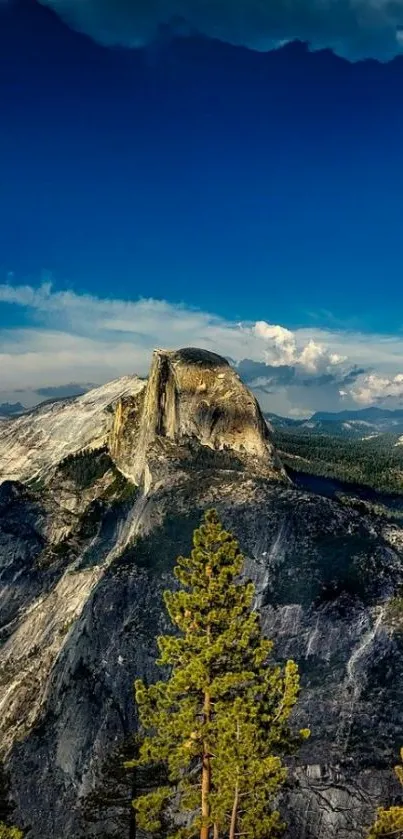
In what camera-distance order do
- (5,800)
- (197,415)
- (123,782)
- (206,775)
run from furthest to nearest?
1. (197,415)
2. (5,800)
3. (123,782)
4. (206,775)

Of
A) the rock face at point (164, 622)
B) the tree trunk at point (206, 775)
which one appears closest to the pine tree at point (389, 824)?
the tree trunk at point (206, 775)

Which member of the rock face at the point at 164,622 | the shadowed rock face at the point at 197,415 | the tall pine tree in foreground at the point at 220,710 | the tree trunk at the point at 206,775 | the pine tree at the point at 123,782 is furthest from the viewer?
the shadowed rock face at the point at 197,415

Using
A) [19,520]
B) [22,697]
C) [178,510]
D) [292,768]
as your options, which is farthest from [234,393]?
[292,768]

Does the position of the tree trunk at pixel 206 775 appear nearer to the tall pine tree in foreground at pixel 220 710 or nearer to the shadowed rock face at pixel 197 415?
the tall pine tree in foreground at pixel 220 710

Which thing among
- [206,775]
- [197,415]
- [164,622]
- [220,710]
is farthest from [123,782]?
[197,415]

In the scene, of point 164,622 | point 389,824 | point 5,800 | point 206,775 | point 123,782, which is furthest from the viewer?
point 164,622

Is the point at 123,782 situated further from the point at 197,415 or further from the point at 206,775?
the point at 197,415

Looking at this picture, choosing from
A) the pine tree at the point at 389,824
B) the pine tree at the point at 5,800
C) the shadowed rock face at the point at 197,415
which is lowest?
the pine tree at the point at 5,800
